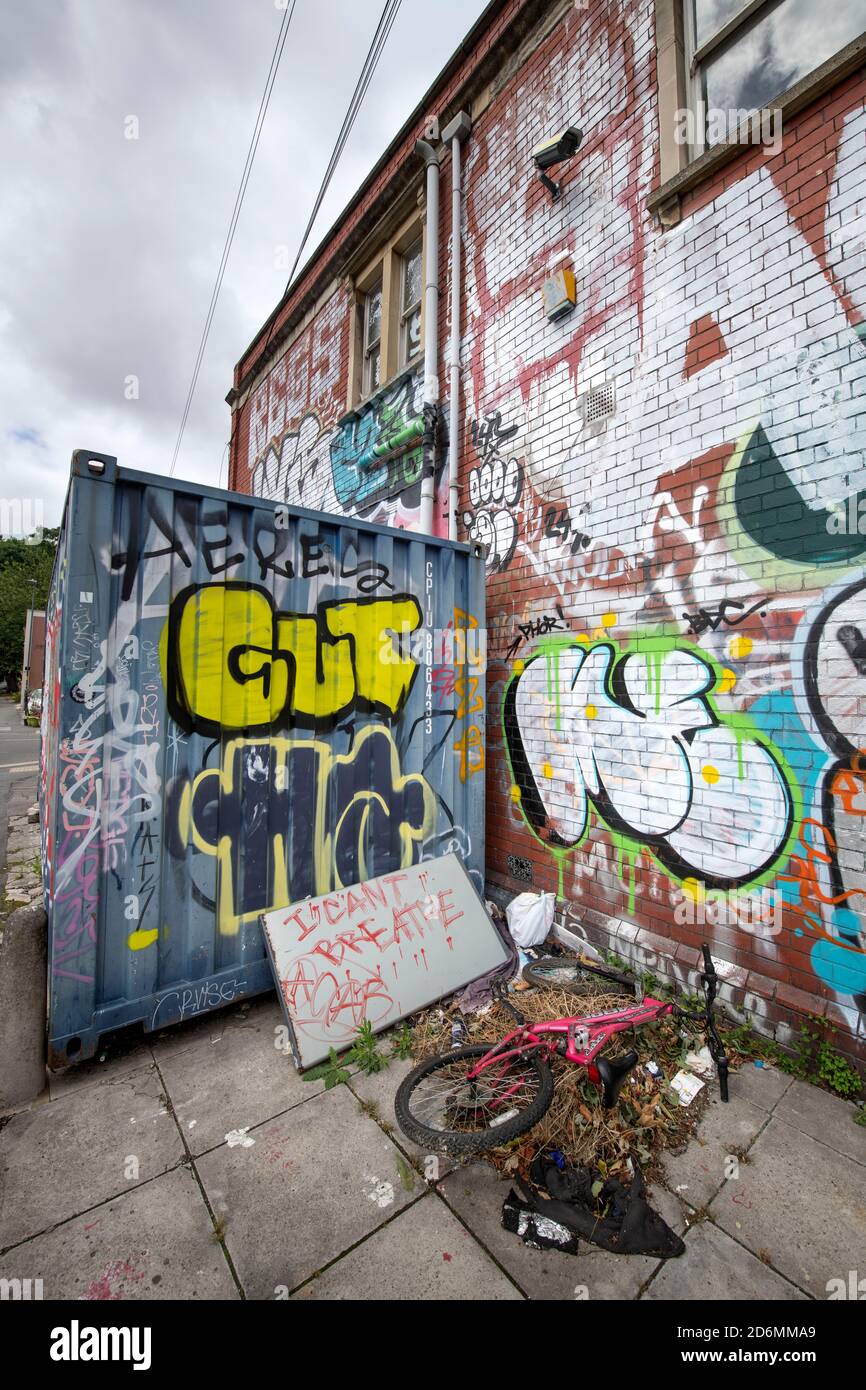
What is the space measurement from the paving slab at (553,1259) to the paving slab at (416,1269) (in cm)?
5

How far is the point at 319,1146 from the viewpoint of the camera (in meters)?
2.24

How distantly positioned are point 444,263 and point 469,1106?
269 inches

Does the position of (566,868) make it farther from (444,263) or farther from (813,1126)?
(444,263)

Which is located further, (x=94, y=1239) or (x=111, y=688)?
(x=111, y=688)

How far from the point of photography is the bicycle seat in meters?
2.21

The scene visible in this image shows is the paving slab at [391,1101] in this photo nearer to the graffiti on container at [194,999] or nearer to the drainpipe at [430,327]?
the graffiti on container at [194,999]

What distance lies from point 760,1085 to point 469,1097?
4.63ft

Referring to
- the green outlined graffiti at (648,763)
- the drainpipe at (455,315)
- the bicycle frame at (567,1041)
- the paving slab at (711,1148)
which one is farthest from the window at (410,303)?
the paving slab at (711,1148)

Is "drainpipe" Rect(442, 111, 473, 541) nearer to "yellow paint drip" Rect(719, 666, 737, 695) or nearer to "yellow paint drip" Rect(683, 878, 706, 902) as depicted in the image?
"yellow paint drip" Rect(719, 666, 737, 695)

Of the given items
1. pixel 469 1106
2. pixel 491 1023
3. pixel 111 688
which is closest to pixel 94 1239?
pixel 469 1106

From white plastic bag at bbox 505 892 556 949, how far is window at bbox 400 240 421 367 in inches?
229

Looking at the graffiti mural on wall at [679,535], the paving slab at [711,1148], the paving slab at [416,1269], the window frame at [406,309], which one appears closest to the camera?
the paving slab at [416,1269]

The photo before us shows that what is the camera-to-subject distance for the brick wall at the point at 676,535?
8.73ft

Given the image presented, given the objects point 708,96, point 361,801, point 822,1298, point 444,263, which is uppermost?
point 444,263
